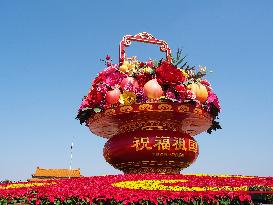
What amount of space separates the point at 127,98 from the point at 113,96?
1.59 ft

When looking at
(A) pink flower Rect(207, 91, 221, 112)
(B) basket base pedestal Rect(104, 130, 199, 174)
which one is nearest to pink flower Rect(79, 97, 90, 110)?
(B) basket base pedestal Rect(104, 130, 199, 174)

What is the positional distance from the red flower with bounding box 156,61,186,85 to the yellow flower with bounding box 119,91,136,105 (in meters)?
0.95

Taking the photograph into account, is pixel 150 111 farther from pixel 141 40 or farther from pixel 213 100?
pixel 141 40

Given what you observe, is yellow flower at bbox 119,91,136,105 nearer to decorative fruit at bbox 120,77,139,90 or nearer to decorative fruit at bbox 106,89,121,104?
decorative fruit at bbox 106,89,121,104

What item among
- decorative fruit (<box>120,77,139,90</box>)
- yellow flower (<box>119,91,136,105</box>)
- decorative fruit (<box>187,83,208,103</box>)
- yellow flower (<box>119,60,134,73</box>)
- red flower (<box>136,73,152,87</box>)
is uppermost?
yellow flower (<box>119,60,134,73</box>)

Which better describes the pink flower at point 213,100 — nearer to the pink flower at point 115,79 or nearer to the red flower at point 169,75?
→ the red flower at point 169,75

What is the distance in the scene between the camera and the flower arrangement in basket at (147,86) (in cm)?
1091

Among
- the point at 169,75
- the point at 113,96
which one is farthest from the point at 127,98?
the point at 169,75

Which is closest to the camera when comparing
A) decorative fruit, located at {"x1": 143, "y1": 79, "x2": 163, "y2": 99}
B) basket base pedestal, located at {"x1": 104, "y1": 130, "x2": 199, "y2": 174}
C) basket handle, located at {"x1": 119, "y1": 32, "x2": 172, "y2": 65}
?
basket base pedestal, located at {"x1": 104, "y1": 130, "x2": 199, "y2": 174}

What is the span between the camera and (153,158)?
10.6m

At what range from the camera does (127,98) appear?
436 inches

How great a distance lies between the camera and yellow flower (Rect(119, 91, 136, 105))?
11.0 m

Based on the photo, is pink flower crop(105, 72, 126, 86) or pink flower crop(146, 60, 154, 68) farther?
pink flower crop(146, 60, 154, 68)

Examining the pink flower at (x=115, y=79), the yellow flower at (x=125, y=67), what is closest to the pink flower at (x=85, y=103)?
the pink flower at (x=115, y=79)
